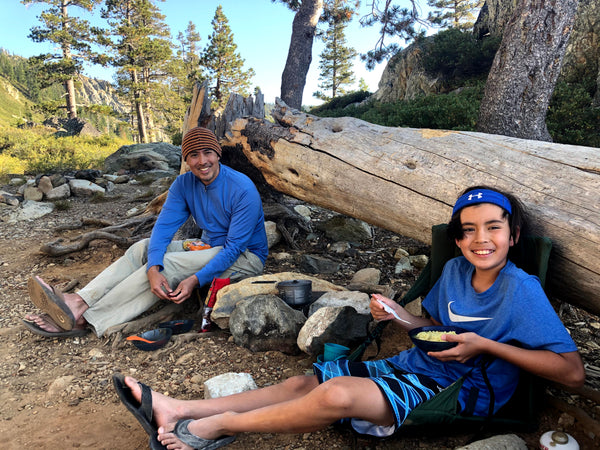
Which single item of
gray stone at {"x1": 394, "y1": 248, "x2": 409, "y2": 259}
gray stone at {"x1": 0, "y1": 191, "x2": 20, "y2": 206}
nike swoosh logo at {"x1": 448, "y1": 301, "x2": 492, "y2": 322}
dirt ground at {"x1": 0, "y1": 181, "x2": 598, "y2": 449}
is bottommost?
dirt ground at {"x1": 0, "y1": 181, "x2": 598, "y2": 449}

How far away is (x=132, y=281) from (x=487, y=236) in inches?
117

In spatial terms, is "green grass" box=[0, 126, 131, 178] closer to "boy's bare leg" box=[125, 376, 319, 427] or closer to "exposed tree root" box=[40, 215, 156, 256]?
"exposed tree root" box=[40, 215, 156, 256]

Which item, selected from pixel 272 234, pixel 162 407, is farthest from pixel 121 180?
pixel 162 407

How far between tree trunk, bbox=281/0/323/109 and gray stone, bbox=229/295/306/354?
25.2ft

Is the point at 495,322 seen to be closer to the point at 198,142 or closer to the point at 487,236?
the point at 487,236

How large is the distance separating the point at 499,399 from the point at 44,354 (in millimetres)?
3341

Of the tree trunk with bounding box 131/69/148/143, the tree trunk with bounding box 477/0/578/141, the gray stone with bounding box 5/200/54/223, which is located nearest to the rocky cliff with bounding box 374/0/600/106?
the tree trunk with bounding box 477/0/578/141

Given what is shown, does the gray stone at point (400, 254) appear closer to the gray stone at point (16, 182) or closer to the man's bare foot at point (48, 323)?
the man's bare foot at point (48, 323)

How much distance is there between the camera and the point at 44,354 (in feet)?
10.5

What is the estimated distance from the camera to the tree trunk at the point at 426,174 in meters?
2.34

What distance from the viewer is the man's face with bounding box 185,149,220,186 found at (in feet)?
12.1

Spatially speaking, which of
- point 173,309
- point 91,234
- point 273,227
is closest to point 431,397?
point 173,309

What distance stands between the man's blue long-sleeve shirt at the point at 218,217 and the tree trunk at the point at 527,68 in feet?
10.6

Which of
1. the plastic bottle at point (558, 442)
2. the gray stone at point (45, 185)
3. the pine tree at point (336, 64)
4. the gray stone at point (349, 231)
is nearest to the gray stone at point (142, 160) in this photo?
the gray stone at point (45, 185)
